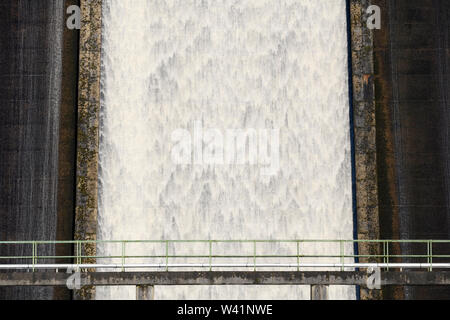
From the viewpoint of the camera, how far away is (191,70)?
1889 cm

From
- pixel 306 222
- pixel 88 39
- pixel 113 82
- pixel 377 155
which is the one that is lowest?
pixel 306 222

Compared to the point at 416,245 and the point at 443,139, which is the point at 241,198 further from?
the point at 443,139

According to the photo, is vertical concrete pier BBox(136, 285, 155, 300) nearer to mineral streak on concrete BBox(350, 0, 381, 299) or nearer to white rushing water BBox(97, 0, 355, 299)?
white rushing water BBox(97, 0, 355, 299)

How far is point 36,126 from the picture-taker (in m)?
18.9

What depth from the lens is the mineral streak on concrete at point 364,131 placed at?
60.2ft

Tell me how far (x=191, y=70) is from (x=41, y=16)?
19.0 feet

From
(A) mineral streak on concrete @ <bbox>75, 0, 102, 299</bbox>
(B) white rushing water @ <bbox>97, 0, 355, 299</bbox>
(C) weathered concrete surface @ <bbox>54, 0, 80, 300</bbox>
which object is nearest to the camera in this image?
(A) mineral streak on concrete @ <bbox>75, 0, 102, 299</bbox>

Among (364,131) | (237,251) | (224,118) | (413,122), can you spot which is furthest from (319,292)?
(413,122)

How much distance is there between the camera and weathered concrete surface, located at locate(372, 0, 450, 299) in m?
18.8

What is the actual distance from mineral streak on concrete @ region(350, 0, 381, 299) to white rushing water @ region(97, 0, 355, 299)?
40cm

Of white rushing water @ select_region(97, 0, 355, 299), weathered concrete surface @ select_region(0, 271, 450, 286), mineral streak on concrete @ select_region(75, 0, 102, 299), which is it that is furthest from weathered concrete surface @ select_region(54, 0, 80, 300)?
weathered concrete surface @ select_region(0, 271, 450, 286)
